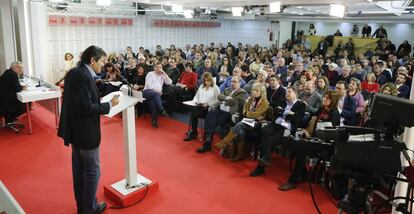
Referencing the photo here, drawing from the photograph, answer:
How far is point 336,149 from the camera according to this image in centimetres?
190

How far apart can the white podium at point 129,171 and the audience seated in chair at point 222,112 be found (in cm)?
158

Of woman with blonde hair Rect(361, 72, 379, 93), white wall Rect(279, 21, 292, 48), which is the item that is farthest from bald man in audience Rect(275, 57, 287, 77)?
white wall Rect(279, 21, 292, 48)

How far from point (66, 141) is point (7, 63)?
640 cm

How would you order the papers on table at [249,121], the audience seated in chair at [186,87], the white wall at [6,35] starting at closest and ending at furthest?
1. the papers on table at [249,121]
2. the audience seated in chair at [186,87]
3. the white wall at [6,35]

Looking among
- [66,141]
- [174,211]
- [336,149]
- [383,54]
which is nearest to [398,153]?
[336,149]

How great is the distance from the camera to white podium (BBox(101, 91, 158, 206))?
3264 mm

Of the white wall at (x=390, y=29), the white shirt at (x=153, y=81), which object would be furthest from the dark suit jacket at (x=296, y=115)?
the white wall at (x=390, y=29)

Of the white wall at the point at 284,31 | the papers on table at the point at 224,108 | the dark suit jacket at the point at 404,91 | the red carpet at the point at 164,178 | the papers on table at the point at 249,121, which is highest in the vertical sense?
the white wall at the point at 284,31

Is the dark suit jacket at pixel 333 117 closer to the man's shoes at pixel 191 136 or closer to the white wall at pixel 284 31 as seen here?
the man's shoes at pixel 191 136

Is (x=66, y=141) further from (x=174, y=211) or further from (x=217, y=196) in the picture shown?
(x=217, y=196)

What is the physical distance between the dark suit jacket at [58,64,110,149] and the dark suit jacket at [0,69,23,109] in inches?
138

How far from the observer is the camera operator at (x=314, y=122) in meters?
3.95

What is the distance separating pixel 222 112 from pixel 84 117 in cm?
272

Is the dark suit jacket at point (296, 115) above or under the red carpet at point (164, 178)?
above
